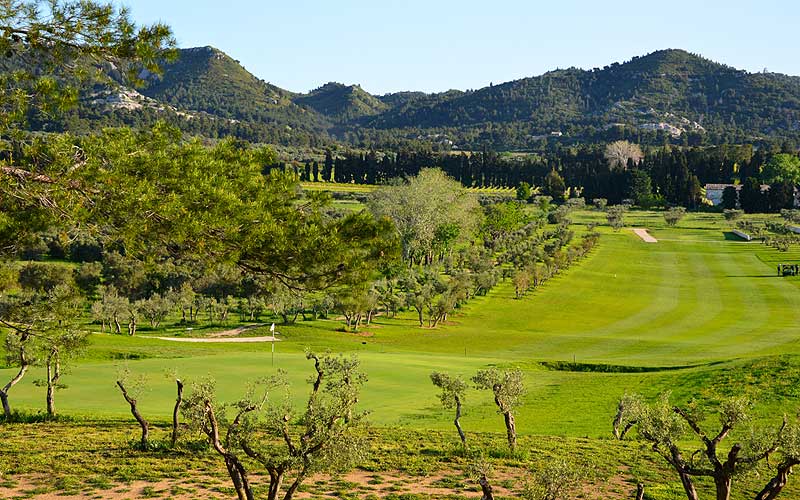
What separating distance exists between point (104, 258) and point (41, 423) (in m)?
61.3

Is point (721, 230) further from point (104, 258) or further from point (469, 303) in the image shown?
point (104, 258)

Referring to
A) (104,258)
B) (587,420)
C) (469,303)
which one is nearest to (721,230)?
(469,303)

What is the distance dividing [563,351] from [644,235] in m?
Answer: 83.0

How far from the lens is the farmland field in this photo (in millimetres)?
29781

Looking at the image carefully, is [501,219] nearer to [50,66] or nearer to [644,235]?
[644,235]

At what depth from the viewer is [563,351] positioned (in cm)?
5112

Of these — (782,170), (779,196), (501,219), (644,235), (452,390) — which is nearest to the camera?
(452,390)

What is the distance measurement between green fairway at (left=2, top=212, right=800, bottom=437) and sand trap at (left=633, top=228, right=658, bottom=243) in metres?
13.4

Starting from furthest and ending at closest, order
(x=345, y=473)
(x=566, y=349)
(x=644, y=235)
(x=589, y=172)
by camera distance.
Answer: (x=589, y=172) < (x=644, y=235) < (x=566, y=349) < (x=345, y=473)

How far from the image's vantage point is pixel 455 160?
19438cm

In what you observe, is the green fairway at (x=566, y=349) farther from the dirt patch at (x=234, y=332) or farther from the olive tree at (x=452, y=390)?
the olive tree at (x=452, y=390)

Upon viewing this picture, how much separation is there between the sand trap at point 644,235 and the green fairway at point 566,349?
13403mm

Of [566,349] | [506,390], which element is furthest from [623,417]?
[566,349]

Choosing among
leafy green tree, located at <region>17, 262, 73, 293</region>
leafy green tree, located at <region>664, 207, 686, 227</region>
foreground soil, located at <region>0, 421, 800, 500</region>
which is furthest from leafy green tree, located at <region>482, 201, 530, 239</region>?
foreground soil, located at <region>0, 421, 800, 500</region>
